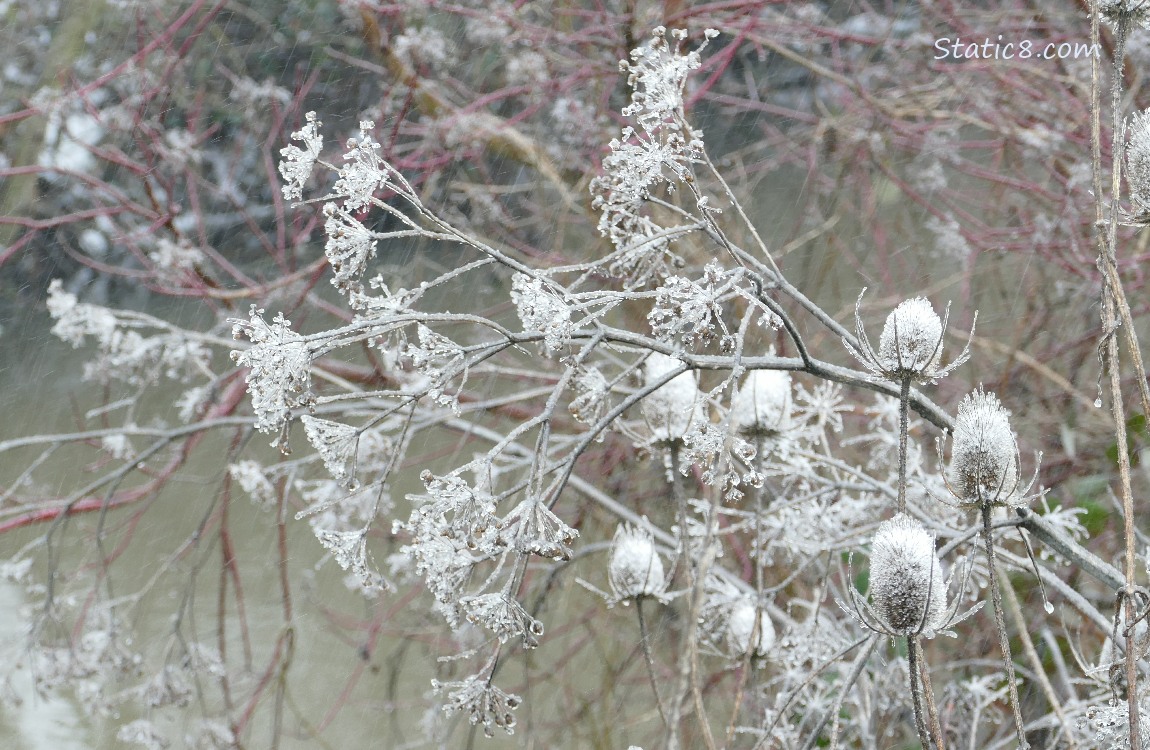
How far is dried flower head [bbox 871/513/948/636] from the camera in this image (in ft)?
1.90

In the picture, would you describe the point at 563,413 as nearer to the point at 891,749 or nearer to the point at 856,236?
the point at 856,236

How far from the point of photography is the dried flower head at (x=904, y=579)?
579 millimetres

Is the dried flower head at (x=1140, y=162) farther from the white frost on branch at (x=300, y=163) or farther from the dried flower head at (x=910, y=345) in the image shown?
the white frost on branch at (x=300, y=163)

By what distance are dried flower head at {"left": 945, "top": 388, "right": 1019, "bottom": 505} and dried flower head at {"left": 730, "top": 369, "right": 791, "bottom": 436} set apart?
36cm

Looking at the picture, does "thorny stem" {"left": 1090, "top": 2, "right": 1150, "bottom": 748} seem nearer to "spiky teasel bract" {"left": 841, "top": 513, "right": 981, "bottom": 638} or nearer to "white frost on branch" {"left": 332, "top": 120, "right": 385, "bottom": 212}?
"spiky teasel bract" {"left": 841, "top": 513, "right": 981, "bottom": 638}

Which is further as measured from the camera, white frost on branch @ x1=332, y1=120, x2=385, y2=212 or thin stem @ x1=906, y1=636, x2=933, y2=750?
white frost on branch @ x1=332, y1=120, x2=385, y2=212

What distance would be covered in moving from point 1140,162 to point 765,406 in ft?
1.38

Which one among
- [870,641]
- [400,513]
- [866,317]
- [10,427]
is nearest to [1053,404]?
[866,317]

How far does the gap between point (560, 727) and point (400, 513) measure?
4.40 ft

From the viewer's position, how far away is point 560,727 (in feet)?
7.95

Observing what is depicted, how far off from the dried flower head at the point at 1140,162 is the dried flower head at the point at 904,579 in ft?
0.85

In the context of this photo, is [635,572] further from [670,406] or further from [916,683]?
[916,683]

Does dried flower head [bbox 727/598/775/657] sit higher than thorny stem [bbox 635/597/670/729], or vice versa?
thorny stem [bbox 635/597/670/729]

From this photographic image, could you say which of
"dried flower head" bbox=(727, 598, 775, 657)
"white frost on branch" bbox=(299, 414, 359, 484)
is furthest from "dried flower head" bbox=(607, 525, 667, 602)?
"white frost on branch" bbox=(299, 414, 359, 484)
